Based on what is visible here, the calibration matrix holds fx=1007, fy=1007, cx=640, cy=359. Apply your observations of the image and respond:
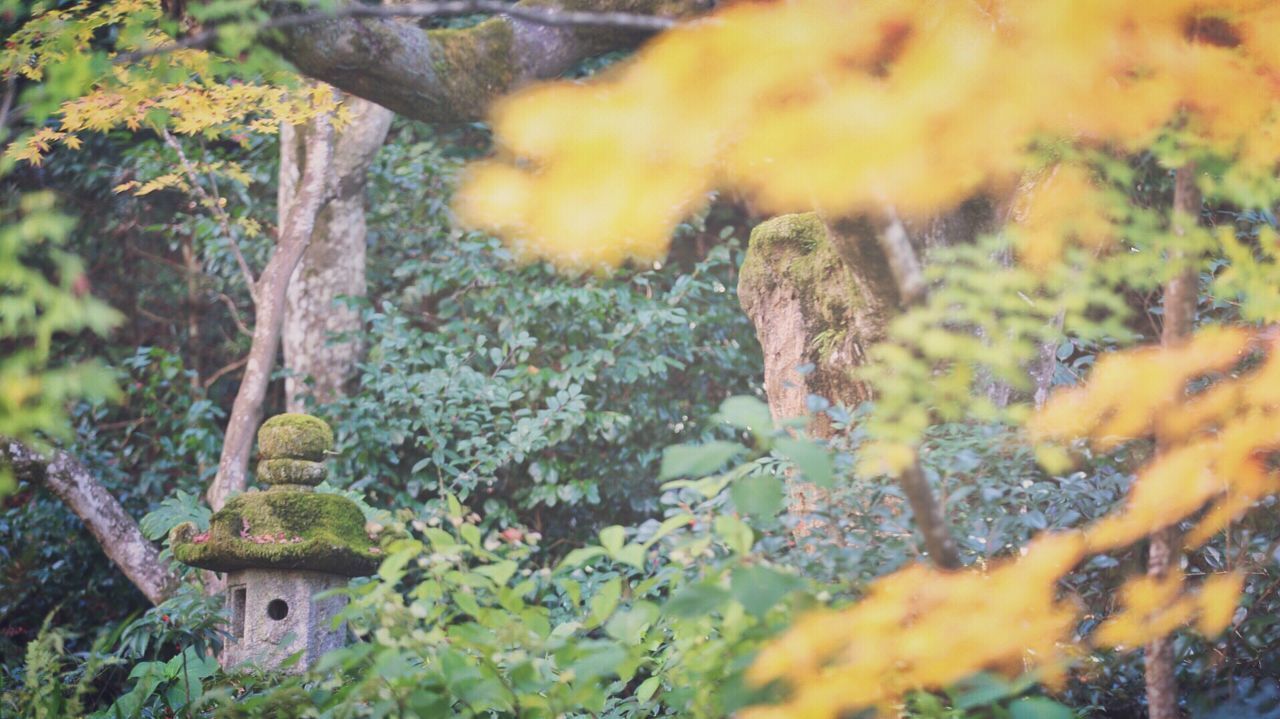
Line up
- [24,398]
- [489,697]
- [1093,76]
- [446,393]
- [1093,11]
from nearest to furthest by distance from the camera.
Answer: [24,398]
[489,697]
[1093,11]
[1093,76]
[446,393]

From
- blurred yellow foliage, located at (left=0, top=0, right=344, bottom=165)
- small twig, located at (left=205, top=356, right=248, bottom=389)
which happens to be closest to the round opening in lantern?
blurred yellow foliage, located at (left=0, top=0, right=344, bottom=165)

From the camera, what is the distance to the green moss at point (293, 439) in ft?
10.4

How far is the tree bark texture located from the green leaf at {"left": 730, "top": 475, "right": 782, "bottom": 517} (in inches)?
72.7

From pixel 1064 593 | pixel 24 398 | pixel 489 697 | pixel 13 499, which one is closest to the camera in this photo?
pixel 24 398

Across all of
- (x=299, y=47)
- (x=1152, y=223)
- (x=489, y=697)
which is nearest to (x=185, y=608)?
(x=299, y=47)

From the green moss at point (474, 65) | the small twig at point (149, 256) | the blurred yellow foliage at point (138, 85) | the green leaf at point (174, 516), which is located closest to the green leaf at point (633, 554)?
the blurred yellow foliage at point (138, 85)

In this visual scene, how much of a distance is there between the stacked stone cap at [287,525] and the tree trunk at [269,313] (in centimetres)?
159

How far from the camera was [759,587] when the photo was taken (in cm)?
156

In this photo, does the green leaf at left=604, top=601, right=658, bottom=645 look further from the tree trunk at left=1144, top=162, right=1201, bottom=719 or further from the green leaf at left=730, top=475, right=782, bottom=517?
the tree trunk at left=1144, top=162, right=1201, bottom=719

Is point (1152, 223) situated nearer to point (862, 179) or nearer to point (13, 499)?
point (862, 179)

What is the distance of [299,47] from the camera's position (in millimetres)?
2777

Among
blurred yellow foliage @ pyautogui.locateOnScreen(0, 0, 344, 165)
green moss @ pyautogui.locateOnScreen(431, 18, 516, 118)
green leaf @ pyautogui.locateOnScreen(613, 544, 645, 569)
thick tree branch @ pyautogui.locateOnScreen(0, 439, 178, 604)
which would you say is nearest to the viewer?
green leaf @ pyautogui.locateOnScreen(613, 544, 645, 569)

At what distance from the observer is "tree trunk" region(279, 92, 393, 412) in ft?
18.2

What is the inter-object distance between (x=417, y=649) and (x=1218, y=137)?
179 cm
